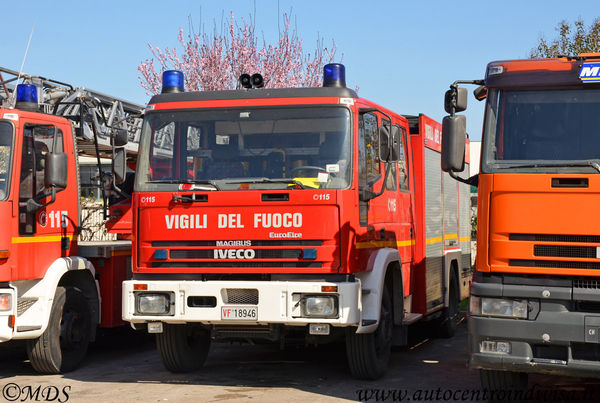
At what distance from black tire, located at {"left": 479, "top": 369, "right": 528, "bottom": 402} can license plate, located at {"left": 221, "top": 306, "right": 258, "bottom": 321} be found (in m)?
2.10

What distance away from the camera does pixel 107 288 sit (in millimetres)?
10320

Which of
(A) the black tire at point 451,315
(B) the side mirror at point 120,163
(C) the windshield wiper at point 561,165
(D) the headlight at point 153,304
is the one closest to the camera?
(C) the windshield wiper at point 561,165

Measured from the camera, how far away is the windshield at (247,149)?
27.6 ft

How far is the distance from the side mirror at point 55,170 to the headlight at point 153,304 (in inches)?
57.4

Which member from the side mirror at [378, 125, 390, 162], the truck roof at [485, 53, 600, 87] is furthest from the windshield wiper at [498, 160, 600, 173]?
the side mirror at [378, 125, 390, 162]

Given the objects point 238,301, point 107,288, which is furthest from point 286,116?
point 107,288

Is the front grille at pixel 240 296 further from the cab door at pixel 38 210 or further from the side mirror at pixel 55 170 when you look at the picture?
the cab door at pixel 38 210

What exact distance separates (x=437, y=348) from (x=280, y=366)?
2.68 m

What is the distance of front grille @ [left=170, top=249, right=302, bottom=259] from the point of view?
8289mm

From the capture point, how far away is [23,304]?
9039mm

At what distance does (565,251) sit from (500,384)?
4.60ft

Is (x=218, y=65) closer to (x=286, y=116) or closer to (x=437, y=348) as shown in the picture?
(x=437, y=348)

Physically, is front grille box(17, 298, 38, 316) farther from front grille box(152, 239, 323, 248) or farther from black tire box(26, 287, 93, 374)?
front grille box(152, 239, 323, 248)

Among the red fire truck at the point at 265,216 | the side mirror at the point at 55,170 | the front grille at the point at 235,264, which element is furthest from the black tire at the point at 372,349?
the side mirror at the point at 55,170
